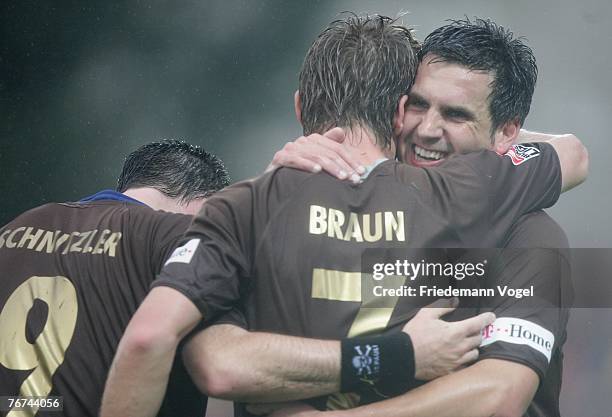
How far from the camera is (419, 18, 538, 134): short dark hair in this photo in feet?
10.7

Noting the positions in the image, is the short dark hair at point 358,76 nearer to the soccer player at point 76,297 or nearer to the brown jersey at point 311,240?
the brown jersey at point 311,240

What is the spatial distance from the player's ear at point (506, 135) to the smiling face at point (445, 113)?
0.11 feet

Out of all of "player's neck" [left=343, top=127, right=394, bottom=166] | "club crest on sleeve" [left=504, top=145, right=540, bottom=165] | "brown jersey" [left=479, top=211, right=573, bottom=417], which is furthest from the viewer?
"club crest on sleeve" [left=504, top=145, right=540, bottom=165]

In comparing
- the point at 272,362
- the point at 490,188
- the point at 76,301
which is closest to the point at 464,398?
the point at 272,362

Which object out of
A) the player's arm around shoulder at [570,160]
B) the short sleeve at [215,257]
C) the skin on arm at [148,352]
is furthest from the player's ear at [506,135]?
the skin on arm at [148,352]

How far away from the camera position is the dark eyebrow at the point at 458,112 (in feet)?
10.6

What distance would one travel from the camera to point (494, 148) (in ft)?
11.0

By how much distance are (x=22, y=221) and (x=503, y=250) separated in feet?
5.40

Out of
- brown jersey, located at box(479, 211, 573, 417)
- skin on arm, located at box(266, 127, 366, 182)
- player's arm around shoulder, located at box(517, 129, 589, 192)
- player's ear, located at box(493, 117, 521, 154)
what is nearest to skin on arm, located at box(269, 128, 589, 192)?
skin on arm, located at box(266, 127, 366, 182)

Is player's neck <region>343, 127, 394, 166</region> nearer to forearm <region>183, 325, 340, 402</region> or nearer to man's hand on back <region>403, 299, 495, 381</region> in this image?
man's hand on back <region>403, 299, 495, 381</region>

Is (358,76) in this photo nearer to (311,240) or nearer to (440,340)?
(311,240)

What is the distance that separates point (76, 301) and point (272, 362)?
874mm

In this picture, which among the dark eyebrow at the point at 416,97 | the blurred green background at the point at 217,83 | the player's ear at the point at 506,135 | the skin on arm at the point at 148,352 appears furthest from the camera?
the blurred green background at the point at 217,83

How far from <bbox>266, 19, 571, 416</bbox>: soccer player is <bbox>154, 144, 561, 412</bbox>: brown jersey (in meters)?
0.10
